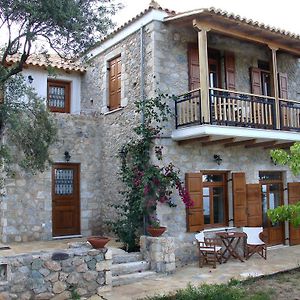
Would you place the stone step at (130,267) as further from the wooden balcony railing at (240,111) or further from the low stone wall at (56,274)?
the wooden balcony railing at (240,111)

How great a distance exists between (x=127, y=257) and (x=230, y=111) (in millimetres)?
4093

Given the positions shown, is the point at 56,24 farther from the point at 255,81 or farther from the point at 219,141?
the point at 255,81

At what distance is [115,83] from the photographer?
38.5 ft

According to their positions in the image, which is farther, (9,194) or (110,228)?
(110,228)

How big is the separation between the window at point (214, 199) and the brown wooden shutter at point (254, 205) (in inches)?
28.8

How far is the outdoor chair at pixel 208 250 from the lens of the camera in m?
9.18

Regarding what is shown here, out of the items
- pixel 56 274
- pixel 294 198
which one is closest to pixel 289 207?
pixel 56 274

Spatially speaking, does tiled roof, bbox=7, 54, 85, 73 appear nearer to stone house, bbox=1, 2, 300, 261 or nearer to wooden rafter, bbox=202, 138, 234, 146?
stone house, bbox=1, 2, 300, 261

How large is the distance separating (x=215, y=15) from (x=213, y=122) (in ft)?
7.72

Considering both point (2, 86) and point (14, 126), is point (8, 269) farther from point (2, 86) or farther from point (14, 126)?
point (2, 86)

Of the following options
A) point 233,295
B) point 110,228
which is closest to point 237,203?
point 110,228

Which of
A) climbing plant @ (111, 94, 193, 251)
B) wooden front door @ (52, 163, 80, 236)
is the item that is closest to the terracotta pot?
climbing plant @ (111, 94, 193, 251)

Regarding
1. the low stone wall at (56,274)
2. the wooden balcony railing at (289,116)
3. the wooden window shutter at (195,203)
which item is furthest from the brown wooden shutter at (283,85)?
A: the low stone wall at (56,274)

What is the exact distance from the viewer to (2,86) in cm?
729
